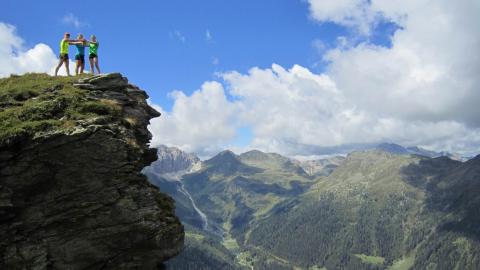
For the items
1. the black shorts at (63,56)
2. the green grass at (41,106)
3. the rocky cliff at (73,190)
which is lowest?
the rocky cliff at (73,190)

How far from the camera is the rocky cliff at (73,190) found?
91.4 ft

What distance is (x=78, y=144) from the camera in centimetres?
2916

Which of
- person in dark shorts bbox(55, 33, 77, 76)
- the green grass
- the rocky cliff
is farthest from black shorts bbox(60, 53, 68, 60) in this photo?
the rocky cliff

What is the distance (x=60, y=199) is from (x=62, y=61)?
1689 cm

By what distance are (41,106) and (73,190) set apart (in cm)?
686

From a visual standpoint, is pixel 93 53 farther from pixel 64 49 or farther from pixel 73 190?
pixel 73 190

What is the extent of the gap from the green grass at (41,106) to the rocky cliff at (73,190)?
66 mm

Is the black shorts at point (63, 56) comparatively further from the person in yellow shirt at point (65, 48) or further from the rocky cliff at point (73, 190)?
the rocky cliff at point (73, 190)

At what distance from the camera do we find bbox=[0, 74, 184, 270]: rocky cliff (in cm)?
2784

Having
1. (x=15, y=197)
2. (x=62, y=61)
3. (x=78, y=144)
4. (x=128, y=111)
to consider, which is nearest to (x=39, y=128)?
(x=78, y=144)

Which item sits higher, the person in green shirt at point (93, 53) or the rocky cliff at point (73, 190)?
the person in green shirt at point (93, 53)

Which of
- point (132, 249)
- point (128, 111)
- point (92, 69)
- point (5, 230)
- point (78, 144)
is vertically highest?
point (92, 69)

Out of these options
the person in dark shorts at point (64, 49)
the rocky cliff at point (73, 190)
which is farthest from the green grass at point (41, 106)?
the person in dark shorts at point (64, 49)

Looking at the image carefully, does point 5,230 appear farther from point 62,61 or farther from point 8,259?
point 62,61
